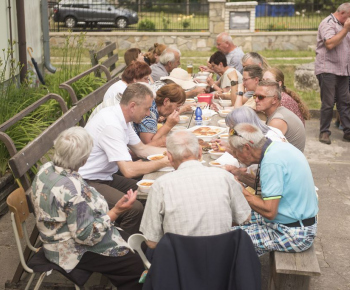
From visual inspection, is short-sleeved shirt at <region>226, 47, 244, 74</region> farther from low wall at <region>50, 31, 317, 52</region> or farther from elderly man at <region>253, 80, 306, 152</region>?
low wall at <region>50, 31, 317, 52</region>

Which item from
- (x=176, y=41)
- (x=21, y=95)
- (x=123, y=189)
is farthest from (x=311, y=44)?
(x=123, y=189)

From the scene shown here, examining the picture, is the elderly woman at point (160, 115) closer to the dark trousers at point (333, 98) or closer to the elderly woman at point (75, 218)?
the elderly woman at point (75, 218)

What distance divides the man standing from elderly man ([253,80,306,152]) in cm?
366

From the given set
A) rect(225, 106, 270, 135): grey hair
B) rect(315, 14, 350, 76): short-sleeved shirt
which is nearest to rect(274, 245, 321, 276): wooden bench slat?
rect(225, 106, 270, 135): grey hair

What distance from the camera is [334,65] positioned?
912cm

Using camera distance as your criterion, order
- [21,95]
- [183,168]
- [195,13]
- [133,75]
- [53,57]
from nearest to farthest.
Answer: [183,168], [133,75], [21,95], [53,57], [195,13]

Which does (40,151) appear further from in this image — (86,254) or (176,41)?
(176,41)

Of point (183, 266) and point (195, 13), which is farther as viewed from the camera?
point (195, 13)

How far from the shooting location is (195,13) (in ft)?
73.7

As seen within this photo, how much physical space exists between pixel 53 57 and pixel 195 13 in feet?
22.6

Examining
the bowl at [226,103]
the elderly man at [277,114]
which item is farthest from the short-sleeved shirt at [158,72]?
the elderly man at [277,114]

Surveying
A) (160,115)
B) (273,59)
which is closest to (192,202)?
(160,115)

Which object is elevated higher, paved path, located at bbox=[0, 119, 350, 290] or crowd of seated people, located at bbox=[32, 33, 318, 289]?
crowd of seated people, located at bbox=[32, 33, 318, 289]

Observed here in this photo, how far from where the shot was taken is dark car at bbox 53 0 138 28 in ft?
71.2
